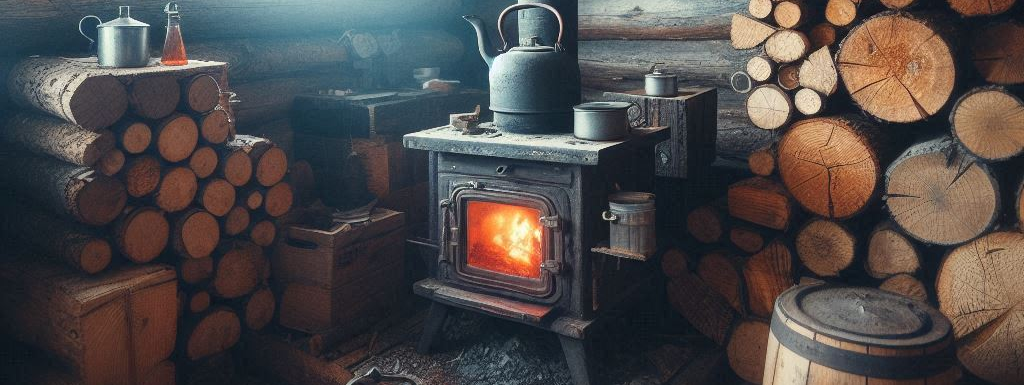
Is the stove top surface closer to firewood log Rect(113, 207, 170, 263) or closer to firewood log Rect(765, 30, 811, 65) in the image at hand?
firewood log Rect(765, 30, 811, 65)

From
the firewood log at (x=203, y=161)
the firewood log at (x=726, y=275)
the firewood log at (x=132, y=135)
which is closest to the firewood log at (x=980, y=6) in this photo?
the firewood log at (x=726, y=275)

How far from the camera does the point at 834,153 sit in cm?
300

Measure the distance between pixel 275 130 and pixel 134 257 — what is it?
1.24m

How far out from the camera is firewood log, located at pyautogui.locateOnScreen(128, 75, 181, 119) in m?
2.91

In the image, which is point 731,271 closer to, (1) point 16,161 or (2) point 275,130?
(2) point 275,130

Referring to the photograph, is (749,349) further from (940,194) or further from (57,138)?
(57,138)

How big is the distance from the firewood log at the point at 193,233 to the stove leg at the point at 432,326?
3.11 ft

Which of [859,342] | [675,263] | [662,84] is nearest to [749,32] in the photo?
[662,84]

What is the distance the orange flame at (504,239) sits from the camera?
10.2 ft

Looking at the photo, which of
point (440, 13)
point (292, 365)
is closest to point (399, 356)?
point (292, 365)

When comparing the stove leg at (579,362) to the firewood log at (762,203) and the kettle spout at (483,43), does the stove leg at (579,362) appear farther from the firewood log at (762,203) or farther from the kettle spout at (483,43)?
the kettle spout at (483,43)

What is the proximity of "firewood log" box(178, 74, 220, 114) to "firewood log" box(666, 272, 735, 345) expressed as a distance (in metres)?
2.14

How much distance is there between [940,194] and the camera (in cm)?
278

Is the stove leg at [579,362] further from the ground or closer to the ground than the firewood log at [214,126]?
closer to the ground
